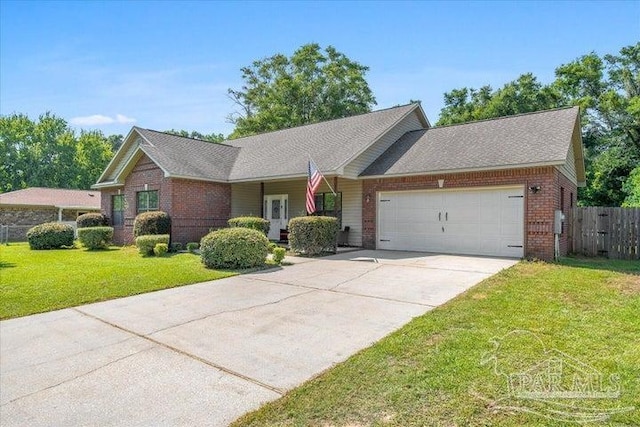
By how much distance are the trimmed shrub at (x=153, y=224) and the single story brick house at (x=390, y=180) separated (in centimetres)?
32

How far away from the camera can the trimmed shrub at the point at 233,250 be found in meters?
10.4

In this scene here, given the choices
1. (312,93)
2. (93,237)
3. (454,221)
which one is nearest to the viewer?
(454,221)

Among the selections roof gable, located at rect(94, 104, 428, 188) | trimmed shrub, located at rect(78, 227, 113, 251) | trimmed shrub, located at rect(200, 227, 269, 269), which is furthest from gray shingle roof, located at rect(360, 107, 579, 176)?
trimmed shrub, located at rect(78, 227, 113, 251)

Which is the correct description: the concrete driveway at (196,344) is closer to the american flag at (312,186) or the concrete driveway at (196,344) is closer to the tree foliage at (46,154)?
the american flag at (312,186)

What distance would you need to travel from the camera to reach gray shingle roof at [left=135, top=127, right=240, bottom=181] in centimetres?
1608

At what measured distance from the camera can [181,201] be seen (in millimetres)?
15906

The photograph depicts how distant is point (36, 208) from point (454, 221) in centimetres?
2796

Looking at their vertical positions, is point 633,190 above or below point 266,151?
below

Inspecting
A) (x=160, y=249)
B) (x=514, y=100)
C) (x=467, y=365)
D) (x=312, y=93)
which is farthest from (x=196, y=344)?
(x=312, y=93)

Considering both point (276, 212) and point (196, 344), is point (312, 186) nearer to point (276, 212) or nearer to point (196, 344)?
point (276, 212)

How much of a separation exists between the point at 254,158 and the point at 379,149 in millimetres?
6410

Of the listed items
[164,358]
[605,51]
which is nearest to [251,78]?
[605,51]

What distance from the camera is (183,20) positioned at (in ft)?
34.6

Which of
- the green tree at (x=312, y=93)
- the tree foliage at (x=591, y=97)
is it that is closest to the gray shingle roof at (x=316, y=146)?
the tree foliage at (x=591, y=97)
